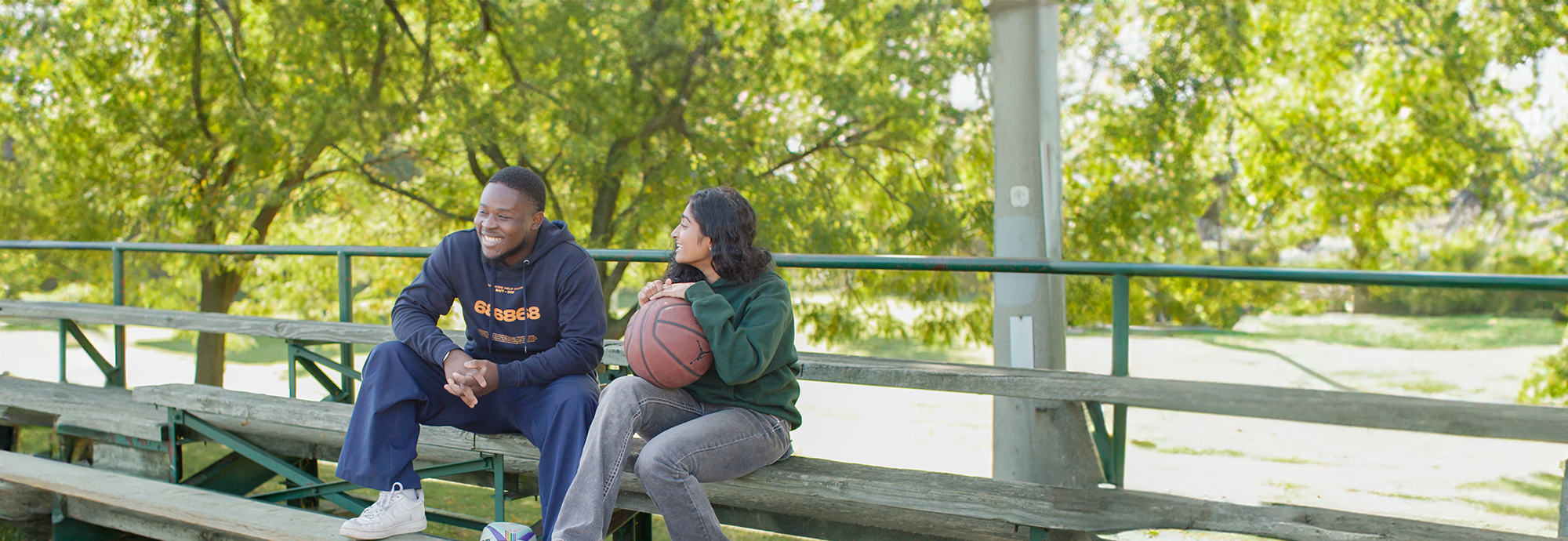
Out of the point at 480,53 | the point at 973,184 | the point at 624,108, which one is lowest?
the point at 973,184

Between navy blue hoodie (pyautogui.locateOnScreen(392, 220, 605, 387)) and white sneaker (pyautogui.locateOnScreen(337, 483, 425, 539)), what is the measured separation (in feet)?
1.35

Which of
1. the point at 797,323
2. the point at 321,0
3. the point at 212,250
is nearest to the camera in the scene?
the point at 212,250

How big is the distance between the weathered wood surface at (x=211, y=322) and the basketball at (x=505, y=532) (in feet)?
3.70

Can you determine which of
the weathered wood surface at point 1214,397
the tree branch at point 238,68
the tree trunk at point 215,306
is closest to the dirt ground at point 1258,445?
the tree trunk at point 215,306

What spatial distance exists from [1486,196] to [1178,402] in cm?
947

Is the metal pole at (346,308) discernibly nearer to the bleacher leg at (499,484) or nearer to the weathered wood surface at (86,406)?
the weathered wood surface at (86,406)

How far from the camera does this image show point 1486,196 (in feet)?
33.9

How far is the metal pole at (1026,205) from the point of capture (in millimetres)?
5879

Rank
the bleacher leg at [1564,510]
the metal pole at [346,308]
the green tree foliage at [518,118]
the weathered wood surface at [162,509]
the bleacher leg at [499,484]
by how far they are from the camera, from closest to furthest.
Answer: the bleacher leg at [1564,510] → the weathered wood surface at [162,509] → the bleacher leg at [499,484] → the metal pole at [346,308] → the green tree foliage at [518,118]

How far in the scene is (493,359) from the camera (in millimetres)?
3379

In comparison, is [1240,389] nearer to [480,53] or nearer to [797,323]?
[797,323]

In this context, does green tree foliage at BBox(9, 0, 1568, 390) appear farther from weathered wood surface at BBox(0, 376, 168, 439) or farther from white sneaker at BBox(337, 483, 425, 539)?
white sneaker at BBox(337, 483, 425, 539)

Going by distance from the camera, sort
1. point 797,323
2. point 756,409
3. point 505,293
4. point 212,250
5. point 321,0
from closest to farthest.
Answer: point 756,409 < point 505,293 < point 212,250 < point 321,0 < point 797,323

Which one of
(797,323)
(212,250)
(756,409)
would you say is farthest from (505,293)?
(797,323)
